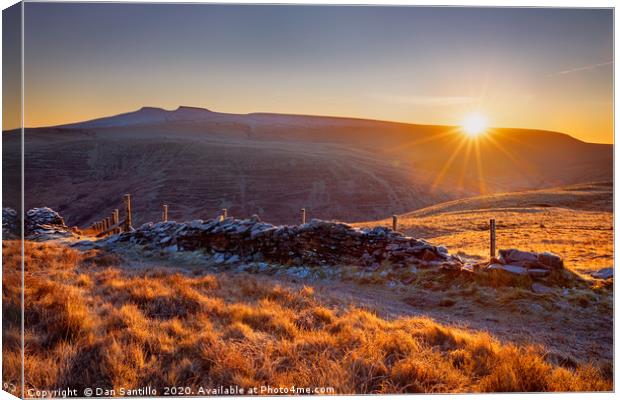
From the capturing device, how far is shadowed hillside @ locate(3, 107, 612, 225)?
4000 cm

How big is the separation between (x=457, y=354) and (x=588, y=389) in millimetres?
A: 1339

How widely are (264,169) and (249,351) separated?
48641mm

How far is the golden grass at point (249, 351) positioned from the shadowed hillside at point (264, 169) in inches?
678

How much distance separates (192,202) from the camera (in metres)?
39.2

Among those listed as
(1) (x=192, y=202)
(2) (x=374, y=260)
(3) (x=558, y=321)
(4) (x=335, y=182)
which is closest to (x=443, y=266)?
(2) (x=374, y=260)

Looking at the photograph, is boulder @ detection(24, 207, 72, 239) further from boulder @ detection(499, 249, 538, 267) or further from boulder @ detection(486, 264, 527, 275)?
boulder @ detection(499, 249, 538, 267)

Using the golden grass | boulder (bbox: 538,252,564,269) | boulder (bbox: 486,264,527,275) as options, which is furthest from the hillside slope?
the golden grass

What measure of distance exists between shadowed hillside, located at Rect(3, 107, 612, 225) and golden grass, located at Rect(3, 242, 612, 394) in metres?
17.2

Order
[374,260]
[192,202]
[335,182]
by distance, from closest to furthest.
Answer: [374,260] → [192,202] → [335,182]

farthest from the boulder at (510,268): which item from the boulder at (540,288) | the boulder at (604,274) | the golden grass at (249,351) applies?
the golden grass at (249,351)

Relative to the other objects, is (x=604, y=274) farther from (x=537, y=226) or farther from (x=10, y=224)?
(x=537, y=226)

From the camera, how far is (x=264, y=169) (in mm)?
52156

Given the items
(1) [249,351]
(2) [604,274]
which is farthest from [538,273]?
(1) [249,351]

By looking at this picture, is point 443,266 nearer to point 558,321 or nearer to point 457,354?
point 558,321
